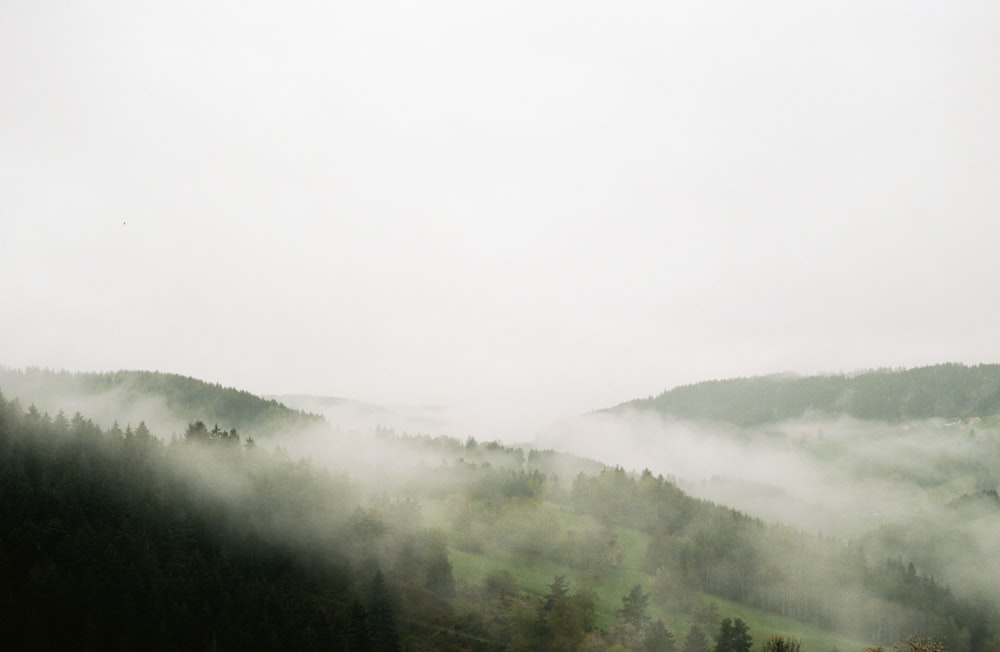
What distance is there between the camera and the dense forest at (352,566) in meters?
89.7

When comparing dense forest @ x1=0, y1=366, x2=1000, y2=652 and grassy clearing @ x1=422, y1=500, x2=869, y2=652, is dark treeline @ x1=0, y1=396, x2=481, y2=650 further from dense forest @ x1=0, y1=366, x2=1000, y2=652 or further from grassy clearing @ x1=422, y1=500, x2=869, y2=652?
grassy clearing @ x1=422, y1=500, x2=869, y2=652

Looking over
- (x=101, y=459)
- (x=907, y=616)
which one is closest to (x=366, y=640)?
(x=101, y=459)

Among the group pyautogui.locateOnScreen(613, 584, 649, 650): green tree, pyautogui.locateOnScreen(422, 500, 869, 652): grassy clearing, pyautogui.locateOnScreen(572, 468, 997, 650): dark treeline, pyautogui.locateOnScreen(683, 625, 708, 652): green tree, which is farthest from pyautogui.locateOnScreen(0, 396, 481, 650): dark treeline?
pyautogui.locateOnScreen(572, 468, 997, 650): dark treeline

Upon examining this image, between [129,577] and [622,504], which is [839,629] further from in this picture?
[129,577]

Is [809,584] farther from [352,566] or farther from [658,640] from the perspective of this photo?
[352,566]

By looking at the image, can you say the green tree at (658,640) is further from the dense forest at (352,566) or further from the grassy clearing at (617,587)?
the grassy clearing at (617,587)

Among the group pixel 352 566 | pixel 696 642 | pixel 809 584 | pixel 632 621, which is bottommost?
pixel 809 584

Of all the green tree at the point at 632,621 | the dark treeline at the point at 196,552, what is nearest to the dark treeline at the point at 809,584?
the green tree at the point at 632,621

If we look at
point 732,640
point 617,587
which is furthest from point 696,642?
point 617,587

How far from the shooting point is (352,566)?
12794cm

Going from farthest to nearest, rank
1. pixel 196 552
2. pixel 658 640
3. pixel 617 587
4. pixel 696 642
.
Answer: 1. pixel 617 587
2. pixel 658 640
3. pixel 696 642
4. pixel 196 552

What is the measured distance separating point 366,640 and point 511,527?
7439cm

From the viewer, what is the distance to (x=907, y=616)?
161500mm

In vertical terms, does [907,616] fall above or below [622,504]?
below
